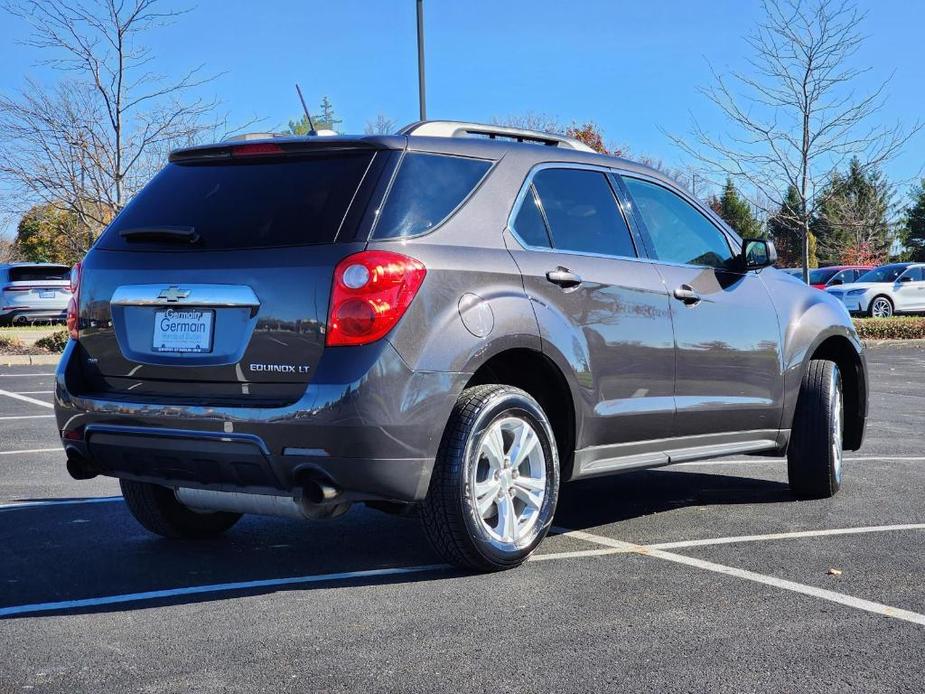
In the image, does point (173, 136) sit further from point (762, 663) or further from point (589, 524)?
point (762, 663)

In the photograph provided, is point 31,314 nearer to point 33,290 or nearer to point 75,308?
point 33,290

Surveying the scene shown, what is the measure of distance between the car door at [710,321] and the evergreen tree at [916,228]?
6471 centimetres

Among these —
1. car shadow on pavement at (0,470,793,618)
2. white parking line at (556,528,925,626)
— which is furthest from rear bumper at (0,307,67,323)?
white parking line at (556,528,925,626)

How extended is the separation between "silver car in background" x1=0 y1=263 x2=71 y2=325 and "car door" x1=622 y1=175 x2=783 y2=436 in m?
22.4

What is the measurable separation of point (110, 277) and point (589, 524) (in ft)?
8.80

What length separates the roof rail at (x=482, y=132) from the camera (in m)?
5.01

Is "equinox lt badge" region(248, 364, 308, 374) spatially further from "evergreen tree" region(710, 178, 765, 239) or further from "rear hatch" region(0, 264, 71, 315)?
"evergreen tree" region(710, 178, 765, 239)

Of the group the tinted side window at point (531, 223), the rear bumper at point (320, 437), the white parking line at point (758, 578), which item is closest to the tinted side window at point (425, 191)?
the tinted side window at point (531, 223)

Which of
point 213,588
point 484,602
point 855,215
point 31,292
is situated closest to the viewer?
point 484,602

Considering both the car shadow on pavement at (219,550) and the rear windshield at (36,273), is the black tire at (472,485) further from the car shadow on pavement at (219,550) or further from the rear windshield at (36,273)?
the rear windshield at (36,273)

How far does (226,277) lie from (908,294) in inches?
1231

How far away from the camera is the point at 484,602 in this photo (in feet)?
14.2

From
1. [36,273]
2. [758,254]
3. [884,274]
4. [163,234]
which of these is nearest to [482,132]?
[163,234]

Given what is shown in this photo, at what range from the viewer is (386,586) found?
459 centimetres
